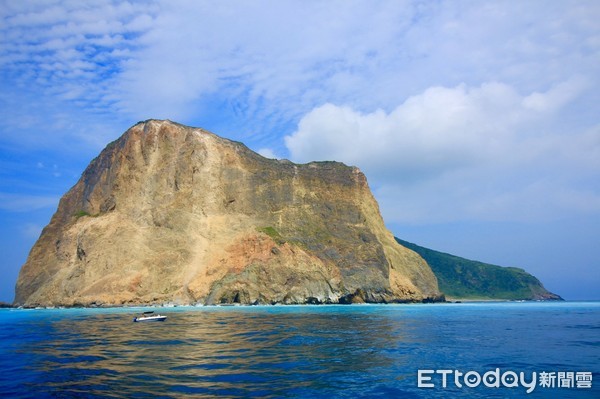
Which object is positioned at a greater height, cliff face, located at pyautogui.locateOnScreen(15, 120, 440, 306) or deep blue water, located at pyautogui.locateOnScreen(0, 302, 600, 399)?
cliff face, located at pyautogui.locateOnScreen(15, 120, 440, 306)

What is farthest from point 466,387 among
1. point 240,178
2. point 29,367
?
point 240,178

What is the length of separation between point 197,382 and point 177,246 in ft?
324

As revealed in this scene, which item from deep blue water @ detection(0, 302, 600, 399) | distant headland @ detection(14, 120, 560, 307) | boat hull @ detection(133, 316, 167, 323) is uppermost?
distant headland @ detection(14, 120, 560, 307)

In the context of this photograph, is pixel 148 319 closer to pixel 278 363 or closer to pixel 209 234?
pixel 278 363

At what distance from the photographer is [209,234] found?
380 ft

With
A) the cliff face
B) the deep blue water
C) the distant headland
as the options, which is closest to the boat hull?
the deep blue water

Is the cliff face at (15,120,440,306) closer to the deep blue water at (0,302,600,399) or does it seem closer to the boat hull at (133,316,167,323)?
the boat hull at (133,316,167,323)

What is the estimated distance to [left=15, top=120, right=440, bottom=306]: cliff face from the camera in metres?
105

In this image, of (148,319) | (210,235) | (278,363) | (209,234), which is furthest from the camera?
(209,234)

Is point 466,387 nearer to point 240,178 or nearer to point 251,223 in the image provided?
point 251,223

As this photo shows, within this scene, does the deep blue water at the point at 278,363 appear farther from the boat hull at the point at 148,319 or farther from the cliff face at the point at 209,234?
the cliff face at the point at 209,234

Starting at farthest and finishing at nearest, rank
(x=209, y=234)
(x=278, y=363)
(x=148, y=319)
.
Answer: (x=209, y=234)
(x=148, y=319)
(x=278, y=363)

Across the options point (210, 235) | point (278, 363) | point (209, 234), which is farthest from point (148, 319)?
point (209, 234)

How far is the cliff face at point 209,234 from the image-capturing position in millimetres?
104625
